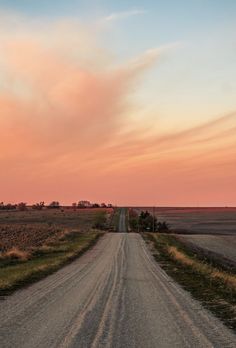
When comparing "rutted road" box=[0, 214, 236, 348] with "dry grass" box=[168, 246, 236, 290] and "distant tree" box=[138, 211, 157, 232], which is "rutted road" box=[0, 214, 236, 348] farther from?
"distant tree" box=[138, 211, 157, 232]

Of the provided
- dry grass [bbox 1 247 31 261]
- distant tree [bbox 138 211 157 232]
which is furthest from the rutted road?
distant tree [bbox 138 211 157 232]

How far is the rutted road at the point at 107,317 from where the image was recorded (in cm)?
1031

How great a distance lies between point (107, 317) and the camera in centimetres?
1312

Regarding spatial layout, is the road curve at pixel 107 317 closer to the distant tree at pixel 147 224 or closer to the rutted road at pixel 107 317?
the rutted road at pixel 107 317

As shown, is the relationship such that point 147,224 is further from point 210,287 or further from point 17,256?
point 210,287

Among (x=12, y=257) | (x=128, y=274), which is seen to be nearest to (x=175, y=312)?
(x=128, y=274)

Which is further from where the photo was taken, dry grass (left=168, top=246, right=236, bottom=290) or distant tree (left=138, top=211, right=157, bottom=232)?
distant tree (left=138, top=211, right=157, bottom=232)

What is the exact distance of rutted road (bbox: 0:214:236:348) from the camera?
1031 centimetres

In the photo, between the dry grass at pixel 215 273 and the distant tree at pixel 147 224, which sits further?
the distant tree at pixel 147 224

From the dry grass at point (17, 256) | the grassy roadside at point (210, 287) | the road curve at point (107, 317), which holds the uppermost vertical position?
the dry grass at point (17, 256)

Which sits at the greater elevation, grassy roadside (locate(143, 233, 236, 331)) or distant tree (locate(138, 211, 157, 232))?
distant tree (locate(138, 211, 157, 232))

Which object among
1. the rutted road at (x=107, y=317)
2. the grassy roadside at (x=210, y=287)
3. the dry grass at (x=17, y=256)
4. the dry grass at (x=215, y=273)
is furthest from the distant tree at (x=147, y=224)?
the rutted road at (x=107, y=317)

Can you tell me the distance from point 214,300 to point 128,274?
948 centimetres

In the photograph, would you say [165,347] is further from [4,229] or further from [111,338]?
[4,229]
